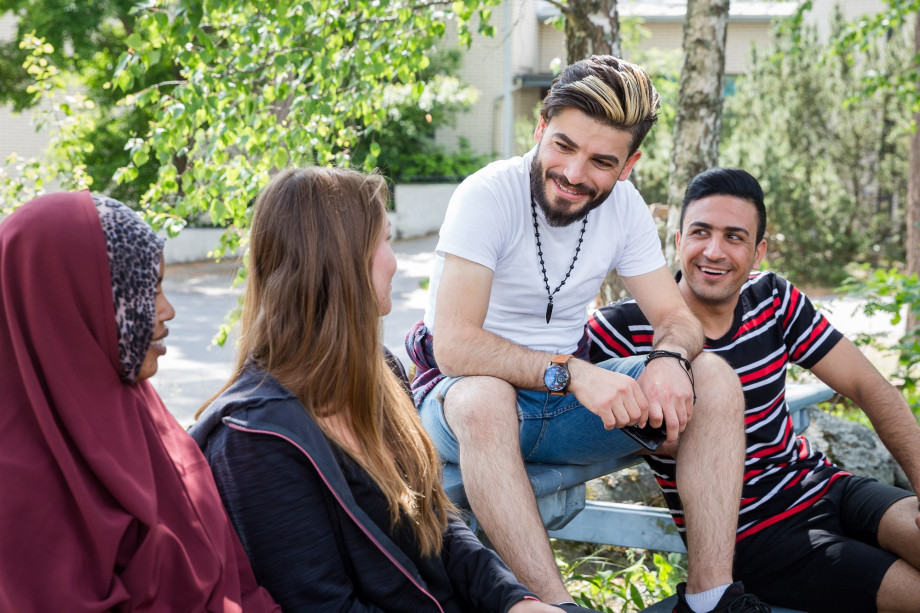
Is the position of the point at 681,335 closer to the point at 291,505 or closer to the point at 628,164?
the point at 628,164

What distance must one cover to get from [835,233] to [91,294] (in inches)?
535

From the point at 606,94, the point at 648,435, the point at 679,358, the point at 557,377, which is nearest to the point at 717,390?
the point at 679,358

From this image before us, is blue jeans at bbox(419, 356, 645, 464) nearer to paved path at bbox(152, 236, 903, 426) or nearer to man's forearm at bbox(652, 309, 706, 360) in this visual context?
→ man's forearm at bbox(652, 309, 706, 360)

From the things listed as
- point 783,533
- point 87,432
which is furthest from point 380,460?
point 783,533

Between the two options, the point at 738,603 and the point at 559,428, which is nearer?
the point at 738,603

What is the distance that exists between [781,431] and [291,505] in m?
1.99

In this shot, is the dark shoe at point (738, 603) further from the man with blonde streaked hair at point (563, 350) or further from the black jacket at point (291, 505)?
the black jacket at point (291, 505)

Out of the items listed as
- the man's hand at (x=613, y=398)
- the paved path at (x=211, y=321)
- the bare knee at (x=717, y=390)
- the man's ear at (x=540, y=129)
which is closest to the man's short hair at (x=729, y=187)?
the man's ear at (x=540, y=129)

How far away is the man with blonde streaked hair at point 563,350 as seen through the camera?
2.51 metres

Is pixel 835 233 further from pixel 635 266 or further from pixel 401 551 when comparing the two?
pixel 401 551

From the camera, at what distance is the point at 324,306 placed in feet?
6.40

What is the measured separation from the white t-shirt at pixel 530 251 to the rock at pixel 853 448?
223 cm

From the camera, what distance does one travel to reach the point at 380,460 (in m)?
1.97

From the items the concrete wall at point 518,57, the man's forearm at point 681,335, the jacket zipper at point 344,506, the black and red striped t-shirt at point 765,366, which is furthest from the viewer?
the concrete wall at point 518,57
